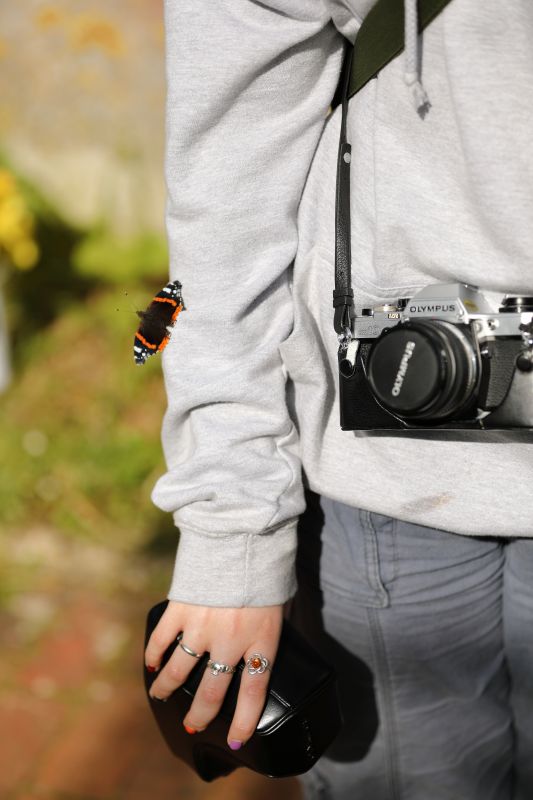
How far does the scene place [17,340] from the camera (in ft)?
10.1

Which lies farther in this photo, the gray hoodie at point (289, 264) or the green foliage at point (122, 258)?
the green foliage at point (122, 258)

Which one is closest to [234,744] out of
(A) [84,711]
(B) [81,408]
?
(A) [84,711]

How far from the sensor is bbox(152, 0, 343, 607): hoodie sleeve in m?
0.86

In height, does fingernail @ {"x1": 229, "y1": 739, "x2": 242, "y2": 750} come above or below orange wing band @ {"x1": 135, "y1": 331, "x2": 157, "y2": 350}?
below

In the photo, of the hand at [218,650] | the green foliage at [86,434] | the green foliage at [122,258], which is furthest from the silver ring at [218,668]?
the green foliage at [122,258]

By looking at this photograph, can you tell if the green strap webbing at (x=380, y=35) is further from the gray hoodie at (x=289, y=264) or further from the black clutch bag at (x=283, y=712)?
the black clutch bag at (x=283, y=712)

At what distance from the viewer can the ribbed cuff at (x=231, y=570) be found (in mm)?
882

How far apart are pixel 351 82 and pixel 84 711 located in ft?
5.13

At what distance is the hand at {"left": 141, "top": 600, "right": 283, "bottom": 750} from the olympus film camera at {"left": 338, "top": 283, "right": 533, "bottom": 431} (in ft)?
0.96

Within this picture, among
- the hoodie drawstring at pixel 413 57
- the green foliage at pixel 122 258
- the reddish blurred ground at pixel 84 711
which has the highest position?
the hoodie drawstring at pixel 413 57

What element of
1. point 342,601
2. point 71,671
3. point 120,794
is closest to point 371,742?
point 342,601

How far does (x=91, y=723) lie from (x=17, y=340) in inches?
64.8

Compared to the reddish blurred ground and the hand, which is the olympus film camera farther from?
the reddish blurred ground

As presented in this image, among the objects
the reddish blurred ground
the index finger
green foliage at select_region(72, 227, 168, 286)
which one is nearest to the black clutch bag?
the index finger
